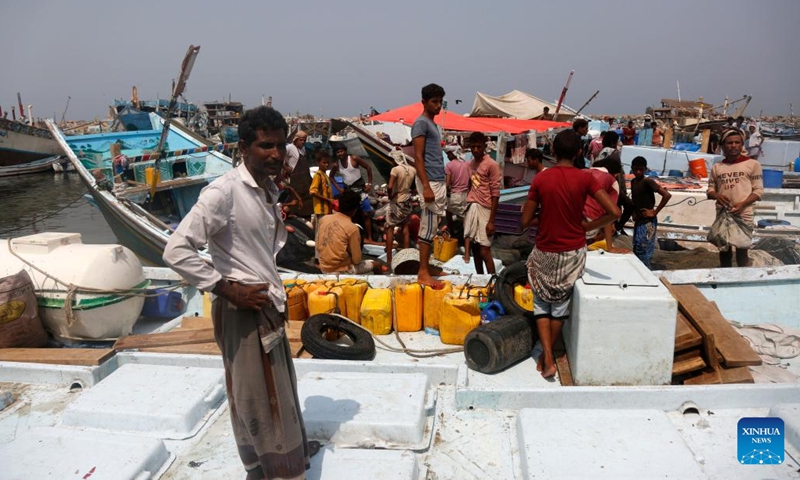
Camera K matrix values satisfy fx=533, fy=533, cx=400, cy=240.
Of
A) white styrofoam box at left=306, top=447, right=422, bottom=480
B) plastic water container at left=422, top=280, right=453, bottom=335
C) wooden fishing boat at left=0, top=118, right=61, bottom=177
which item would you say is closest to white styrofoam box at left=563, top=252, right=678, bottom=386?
plastic water container at left=422, top=280, right=453, bottom=335

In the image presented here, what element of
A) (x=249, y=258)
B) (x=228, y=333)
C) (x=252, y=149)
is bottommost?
(x=228, y=333)

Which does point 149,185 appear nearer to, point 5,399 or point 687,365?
point 5,399

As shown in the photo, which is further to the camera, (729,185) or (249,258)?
(729,185)

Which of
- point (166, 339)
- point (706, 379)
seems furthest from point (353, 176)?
point (706, 379)

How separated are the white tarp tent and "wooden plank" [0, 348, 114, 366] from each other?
19156 millimetres

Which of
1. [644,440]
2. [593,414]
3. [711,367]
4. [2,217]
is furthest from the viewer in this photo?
[2,217]

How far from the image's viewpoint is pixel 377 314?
4941 mm

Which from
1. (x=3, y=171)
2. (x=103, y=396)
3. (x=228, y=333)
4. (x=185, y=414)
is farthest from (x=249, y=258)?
(x=3, y=171)

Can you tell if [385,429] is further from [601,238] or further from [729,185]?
[729,185]

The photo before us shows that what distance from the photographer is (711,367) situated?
384cm

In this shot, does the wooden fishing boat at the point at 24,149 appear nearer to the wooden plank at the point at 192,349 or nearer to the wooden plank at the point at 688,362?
the wooden plank at the point at 192,349

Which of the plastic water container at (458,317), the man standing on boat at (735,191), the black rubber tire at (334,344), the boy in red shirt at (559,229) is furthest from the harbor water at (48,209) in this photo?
the man standing on boat at (735,191)

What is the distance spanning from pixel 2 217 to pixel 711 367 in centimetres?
2500

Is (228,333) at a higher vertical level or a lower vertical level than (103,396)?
higher
